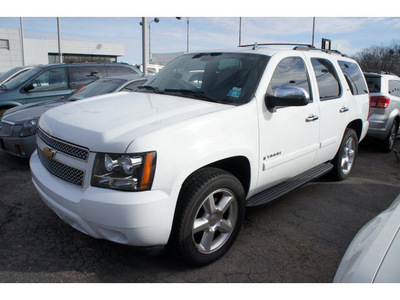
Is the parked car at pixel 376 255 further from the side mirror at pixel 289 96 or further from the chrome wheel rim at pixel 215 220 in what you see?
the side mirror at pixel 289 96

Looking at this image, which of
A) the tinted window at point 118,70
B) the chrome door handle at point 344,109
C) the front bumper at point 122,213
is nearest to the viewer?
the front bumper at point 122,213

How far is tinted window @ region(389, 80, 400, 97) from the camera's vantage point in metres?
7.26

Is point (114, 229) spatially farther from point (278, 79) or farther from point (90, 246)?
point (278, 79)

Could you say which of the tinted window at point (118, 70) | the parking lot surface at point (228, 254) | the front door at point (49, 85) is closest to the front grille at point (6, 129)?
the parking lot surface at point (228, 254)

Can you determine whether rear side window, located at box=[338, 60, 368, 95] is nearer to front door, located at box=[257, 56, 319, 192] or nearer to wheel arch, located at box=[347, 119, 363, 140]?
wheel arch, located at box=[347, 119, 363, 140]

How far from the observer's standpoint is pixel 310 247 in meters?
3.22

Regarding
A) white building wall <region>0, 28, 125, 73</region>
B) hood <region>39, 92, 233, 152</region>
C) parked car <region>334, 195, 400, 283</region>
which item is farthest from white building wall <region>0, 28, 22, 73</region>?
parked car <region>334, 195, 400, 283</region>

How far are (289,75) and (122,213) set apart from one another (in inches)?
93.3

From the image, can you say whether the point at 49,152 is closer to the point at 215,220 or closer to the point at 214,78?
the point at 215,220

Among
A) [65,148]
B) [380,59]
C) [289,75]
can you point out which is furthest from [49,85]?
[380,59]

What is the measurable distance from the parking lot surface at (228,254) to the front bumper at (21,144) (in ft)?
1.85

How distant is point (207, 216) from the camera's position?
2.78 meters

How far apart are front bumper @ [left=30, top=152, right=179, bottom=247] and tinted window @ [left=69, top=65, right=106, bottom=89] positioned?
5955 millimetres

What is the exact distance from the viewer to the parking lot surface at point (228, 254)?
2701 mm
